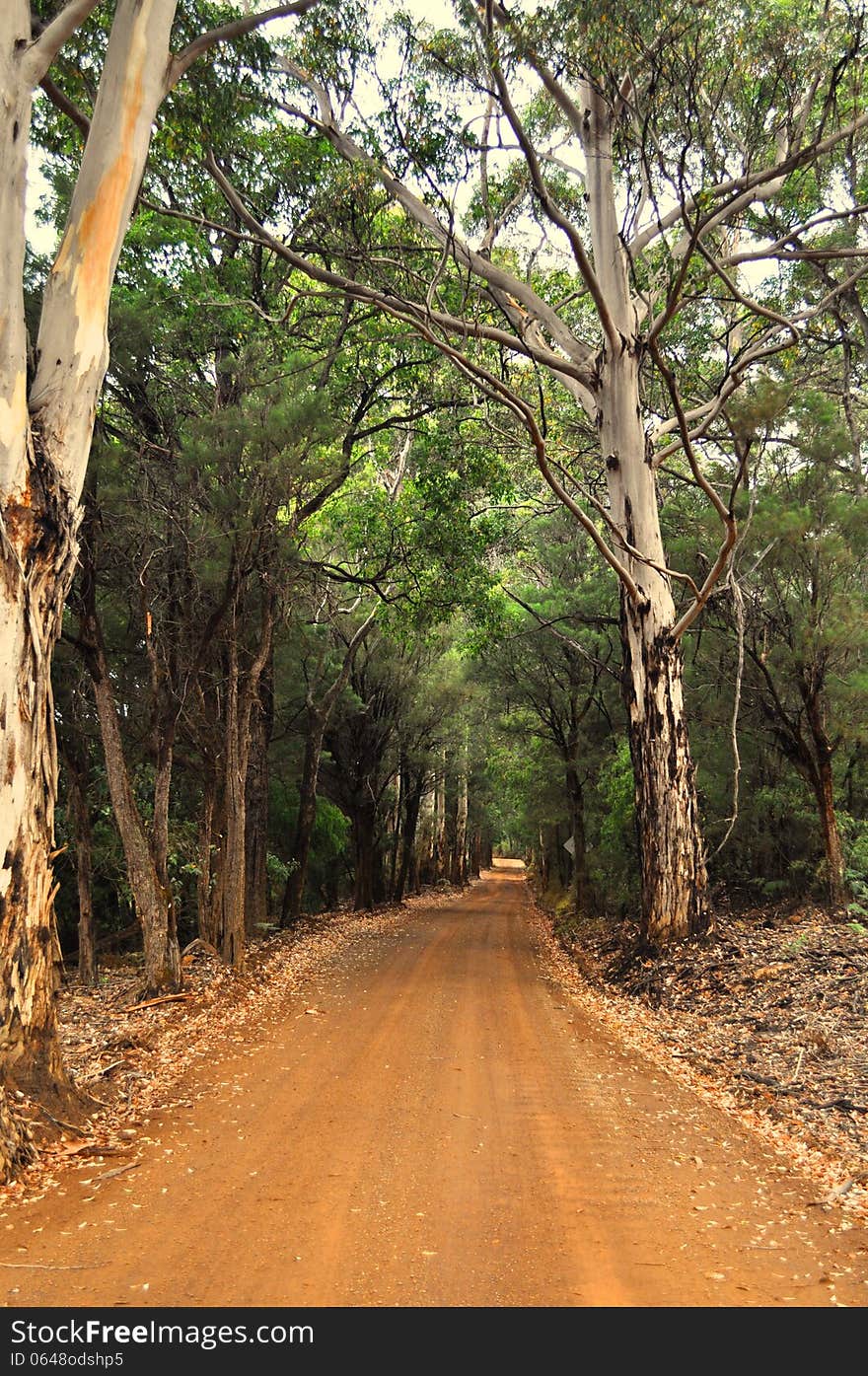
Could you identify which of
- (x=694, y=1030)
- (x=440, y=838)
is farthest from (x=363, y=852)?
(x=694, y=1030)

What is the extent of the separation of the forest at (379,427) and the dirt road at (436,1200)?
1.13m

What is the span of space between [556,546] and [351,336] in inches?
380

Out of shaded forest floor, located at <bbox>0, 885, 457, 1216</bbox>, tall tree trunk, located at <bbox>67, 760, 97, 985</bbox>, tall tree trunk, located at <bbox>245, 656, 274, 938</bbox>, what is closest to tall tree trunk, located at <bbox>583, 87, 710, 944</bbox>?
shaded forest floor, located at <bbox>0, 885, 457, 1216</bbox>

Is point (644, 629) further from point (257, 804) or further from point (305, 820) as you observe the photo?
point (305, 820)

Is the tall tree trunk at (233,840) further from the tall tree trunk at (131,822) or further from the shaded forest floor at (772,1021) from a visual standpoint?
the shaded forest floor at (772,1021)

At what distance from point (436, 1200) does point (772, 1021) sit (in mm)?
4907

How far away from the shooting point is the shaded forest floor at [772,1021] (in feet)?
19.5

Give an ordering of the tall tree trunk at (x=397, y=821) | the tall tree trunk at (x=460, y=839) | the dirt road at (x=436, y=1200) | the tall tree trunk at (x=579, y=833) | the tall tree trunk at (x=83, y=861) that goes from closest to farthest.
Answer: the dirt road at (x=436, y=1200) < the tall tree trunk at (x=83, y=861) < the tall tree trunk at (x=579, y=833) < the tall tree trunk at (x=397, y=821) < the tall tree trunk at (x=460, y=839)

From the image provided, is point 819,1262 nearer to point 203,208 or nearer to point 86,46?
point 86,46

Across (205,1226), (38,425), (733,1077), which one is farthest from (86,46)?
(733,1077)

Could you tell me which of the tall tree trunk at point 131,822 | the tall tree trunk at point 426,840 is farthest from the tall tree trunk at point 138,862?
the tall tree trunk at point 426,840

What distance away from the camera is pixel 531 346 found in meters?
13.1

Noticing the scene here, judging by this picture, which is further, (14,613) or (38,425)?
(38,425)

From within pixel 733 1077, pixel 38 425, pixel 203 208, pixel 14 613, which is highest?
pixel 203 208
